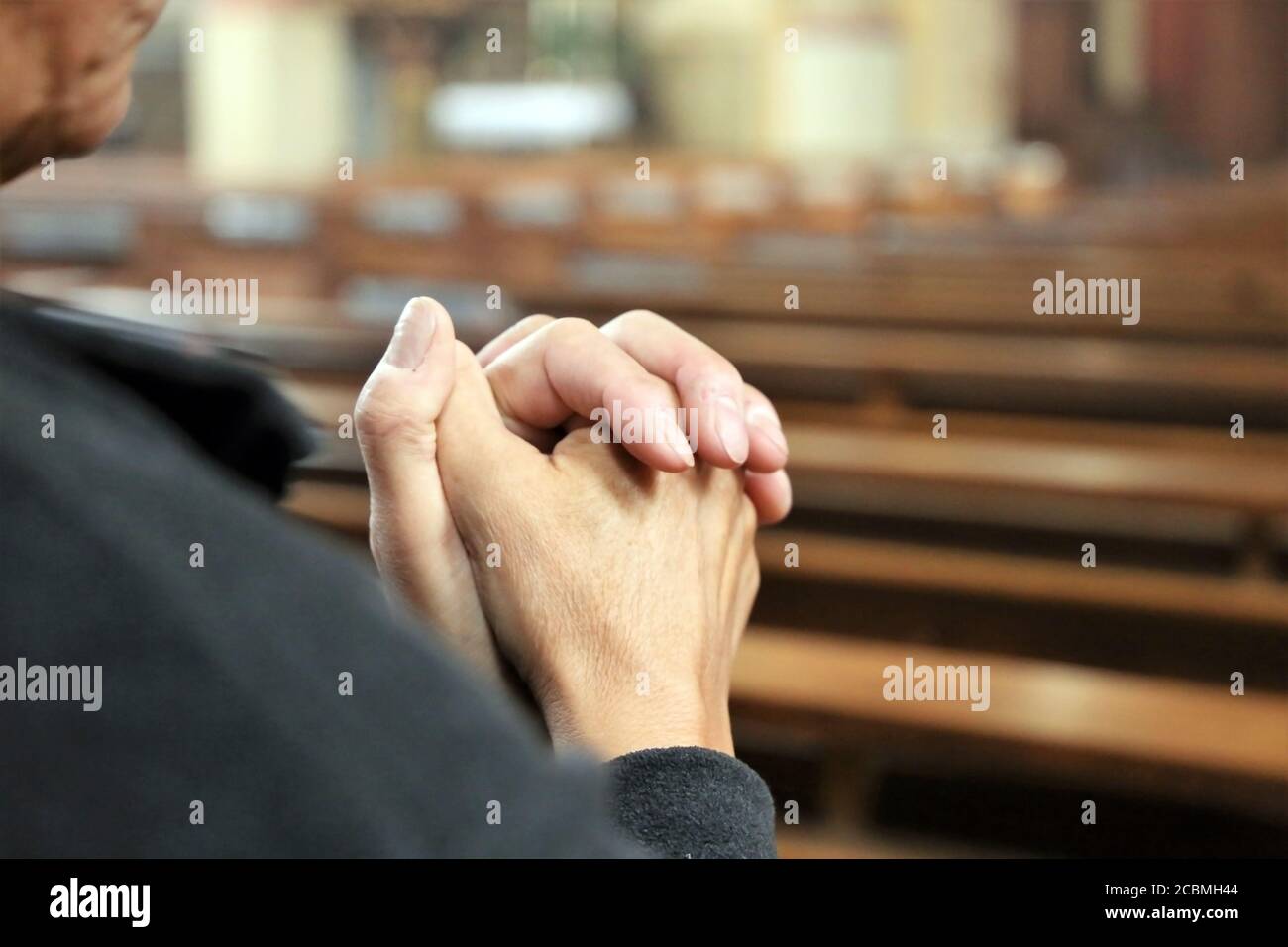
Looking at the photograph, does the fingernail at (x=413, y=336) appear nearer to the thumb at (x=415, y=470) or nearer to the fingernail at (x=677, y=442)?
the thumb at (x=415, y=470)

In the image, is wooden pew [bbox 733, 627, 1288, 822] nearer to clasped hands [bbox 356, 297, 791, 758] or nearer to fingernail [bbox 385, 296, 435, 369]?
clasped hands [bbox 356, 297, 791, 758]

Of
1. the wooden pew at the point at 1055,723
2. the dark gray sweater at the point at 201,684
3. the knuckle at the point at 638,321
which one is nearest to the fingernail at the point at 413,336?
the knuckle at the point at 638,321

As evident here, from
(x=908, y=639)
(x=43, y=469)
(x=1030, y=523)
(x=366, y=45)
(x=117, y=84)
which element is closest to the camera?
(x=43, y=469)

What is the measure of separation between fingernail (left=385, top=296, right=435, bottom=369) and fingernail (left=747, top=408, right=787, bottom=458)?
0.18 metres

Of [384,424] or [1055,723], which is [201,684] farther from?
[1055,723]

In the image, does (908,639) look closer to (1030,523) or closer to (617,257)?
(1030,523)

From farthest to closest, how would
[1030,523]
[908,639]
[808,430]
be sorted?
[808,430], [1030,523], [908,639]

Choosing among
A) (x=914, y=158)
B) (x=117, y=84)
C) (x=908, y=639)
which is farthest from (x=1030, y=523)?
(x=914, y=158)

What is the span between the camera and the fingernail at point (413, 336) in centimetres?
84

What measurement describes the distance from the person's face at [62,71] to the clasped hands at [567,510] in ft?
0.78

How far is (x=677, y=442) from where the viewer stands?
0.84 metres

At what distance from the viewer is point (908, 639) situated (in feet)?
8.10

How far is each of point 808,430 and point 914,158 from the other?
10.3 m

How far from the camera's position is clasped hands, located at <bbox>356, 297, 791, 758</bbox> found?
83cm
